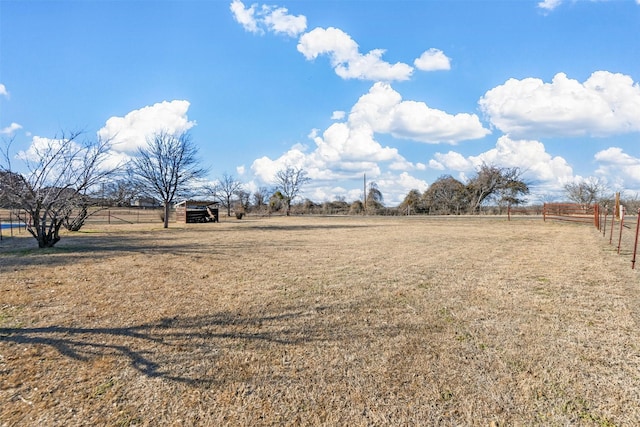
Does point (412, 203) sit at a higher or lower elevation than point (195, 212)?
higher

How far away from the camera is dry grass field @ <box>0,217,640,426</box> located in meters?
2.42

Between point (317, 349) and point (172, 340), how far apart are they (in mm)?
1432

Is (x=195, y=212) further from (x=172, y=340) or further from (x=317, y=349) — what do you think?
(x=317, y=349)

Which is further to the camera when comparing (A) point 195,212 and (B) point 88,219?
(B) point 88,219

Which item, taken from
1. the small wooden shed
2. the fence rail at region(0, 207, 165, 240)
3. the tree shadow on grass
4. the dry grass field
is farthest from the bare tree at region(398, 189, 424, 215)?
the tree shadow on grass

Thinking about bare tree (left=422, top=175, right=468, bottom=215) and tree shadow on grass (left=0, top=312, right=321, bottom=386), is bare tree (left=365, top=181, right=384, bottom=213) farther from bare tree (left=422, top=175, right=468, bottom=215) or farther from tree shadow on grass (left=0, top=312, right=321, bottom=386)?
tree shadow on grass (left=0, top=312, right=321, bottom=386)

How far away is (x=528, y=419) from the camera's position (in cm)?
234

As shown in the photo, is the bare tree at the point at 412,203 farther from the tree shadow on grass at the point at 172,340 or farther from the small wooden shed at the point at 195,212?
the tree shadow on grass at the point at 172,340

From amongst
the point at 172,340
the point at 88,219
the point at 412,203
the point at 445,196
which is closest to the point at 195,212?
the point at 88,219

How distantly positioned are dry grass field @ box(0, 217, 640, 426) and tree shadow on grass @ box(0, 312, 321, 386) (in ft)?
0.06

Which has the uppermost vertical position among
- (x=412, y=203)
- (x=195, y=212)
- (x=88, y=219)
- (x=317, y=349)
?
(x=412, y=203)

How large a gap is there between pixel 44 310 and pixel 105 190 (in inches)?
422

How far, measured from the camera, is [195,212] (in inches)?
1112

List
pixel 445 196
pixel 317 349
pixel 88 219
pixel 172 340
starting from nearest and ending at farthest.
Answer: pixel 317 349, pixel 172 340, pixel 88 219, pixel 445 196
